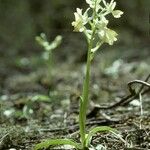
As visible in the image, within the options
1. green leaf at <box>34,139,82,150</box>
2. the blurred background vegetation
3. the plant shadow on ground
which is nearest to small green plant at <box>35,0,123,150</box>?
green leaf at <box>34,139,82,150</box>

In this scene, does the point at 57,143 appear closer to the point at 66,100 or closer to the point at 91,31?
the point at 91,31

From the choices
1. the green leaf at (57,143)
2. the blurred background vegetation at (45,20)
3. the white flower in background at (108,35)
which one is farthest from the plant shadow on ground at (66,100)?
the blurred background vegetation at (45,20)

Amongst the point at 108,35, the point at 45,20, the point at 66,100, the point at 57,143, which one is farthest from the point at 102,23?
the point at 45,20

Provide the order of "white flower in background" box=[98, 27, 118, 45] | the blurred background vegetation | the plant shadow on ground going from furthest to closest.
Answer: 1. the blurred background vegetation
2. the plant shadow on ground
3. "white flower in background" box=[98, 27, 118, 45]

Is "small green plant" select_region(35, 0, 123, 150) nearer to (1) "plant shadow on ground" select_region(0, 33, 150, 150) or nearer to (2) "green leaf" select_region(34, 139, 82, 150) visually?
(2) "green leaf" select_region(34, 139, 82, 150)

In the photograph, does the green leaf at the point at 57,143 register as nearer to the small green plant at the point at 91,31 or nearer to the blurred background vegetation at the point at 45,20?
the small green plant at the point at 91,31

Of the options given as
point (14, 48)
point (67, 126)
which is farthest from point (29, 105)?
point (14, 48)
